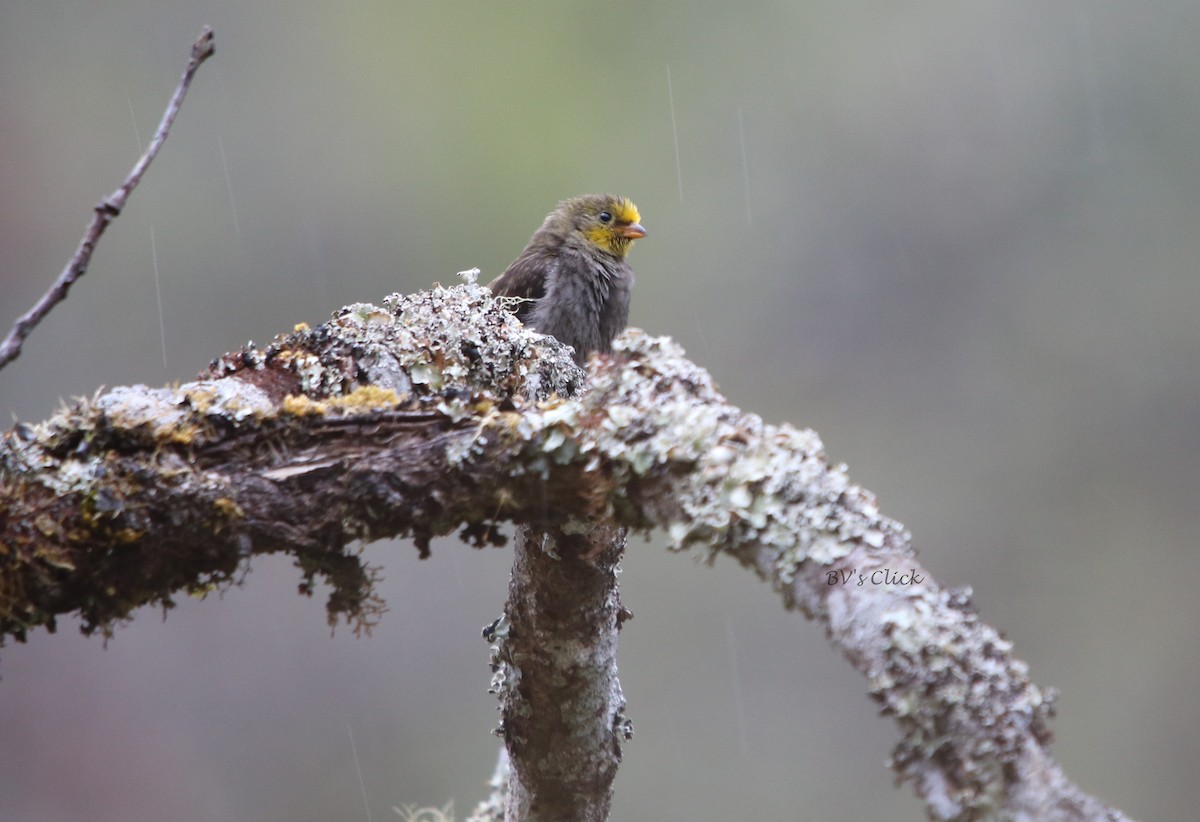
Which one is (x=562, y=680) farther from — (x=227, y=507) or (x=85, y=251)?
(x=85, y=251)

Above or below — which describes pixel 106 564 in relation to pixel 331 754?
below

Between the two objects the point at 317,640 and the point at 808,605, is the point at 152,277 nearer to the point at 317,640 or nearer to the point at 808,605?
the point at 317,640

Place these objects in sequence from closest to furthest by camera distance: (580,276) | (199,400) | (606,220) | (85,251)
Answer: (85,251), (199,400), (580,276), (606,220)

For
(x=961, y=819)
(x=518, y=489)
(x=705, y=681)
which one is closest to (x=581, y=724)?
(x=518, y=489)

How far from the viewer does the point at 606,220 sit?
3.57 meters

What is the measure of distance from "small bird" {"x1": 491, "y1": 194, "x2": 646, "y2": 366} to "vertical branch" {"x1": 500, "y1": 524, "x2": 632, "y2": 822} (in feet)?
4.48

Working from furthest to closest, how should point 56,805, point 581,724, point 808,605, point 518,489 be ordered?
point 56,805 < point 581,724 < point 518,489 < point 808,605

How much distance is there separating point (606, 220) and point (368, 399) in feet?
7.86

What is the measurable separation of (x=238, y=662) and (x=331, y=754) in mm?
672

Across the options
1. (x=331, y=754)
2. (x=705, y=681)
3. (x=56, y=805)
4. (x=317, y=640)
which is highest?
(x=705, y=681)

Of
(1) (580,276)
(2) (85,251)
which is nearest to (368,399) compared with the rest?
(2) (85,251)

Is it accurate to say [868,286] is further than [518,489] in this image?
Yes

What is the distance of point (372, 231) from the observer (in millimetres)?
5672

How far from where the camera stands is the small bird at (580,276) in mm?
3117
